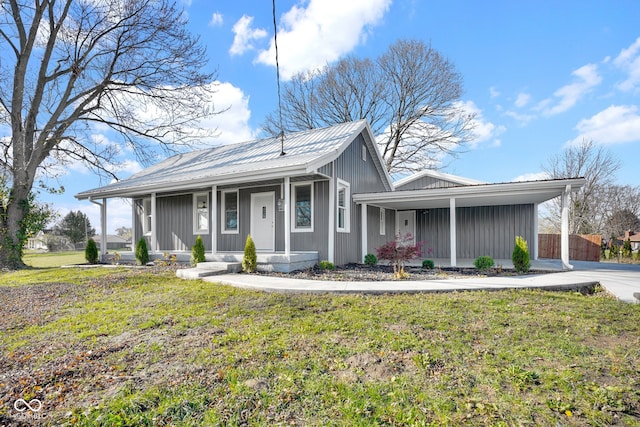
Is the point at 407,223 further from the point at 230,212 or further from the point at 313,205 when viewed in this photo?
the point at 230,212

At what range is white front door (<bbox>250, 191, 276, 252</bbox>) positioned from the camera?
1038 centimetres

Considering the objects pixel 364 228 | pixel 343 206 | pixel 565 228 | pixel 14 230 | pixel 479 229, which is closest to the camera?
pixel 565 228

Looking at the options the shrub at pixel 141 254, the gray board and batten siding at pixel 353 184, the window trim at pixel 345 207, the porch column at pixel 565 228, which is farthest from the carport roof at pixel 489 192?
the shrub at pixel 141 254

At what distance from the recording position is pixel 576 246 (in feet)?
49.6

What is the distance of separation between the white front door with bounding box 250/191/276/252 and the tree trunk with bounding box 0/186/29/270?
9.03m

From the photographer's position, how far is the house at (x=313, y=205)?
30.2 feet

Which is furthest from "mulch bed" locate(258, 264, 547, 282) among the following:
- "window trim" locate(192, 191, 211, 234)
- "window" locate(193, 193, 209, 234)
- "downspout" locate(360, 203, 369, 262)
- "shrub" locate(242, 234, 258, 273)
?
"window" locate(193, 193, 209, 234)

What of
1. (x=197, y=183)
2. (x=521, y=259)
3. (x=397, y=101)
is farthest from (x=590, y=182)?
(x=197, y=183)

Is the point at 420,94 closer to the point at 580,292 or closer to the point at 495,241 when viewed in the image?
the point at 495,241

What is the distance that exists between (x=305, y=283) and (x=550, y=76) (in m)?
12.5

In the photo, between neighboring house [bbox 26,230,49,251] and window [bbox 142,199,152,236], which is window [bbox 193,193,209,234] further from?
neighboring house [bbox 26,230,49,251]

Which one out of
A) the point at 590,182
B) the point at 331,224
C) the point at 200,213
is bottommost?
the point at 331,224

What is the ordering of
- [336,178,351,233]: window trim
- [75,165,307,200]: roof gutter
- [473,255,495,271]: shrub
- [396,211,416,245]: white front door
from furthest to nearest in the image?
[396,211,416,245]: white front door, [336,178,351,233]: window trim, [473,255,495,271]: shrub, [75,165,307,200]: roof gutter

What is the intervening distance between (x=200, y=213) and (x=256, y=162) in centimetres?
322
